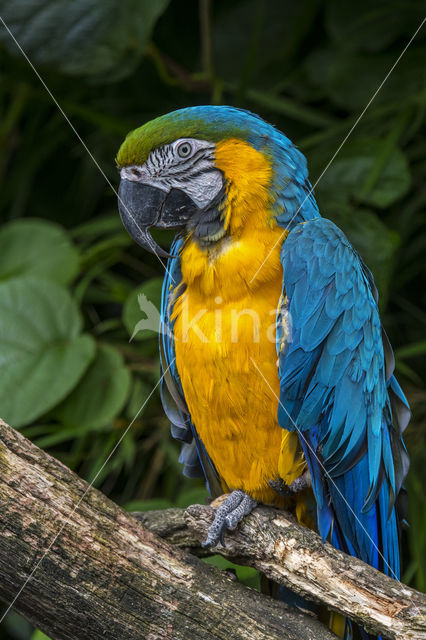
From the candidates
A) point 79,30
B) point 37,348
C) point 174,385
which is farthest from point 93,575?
point 79,30

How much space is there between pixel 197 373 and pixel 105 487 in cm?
80

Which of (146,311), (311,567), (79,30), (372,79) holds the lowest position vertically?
(311,567)

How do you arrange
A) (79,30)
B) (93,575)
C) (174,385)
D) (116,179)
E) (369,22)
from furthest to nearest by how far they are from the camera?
(116,179) < (369,22) < (79,30) < (174,385) < (93,575)

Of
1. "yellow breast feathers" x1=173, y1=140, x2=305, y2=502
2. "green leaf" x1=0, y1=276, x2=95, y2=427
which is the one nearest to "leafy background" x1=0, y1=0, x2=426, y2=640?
"green leaf" x1=0, y1=276, x2=95, y2=427

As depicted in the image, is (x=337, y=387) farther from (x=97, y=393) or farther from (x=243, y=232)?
(x=97, y=393)

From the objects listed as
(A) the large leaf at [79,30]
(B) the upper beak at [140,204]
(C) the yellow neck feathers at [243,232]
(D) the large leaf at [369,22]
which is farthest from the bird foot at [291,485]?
(D) the large leaf at [369,22]

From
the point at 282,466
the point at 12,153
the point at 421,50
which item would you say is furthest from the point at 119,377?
the point at 421,50

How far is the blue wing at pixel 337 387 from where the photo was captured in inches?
33.8

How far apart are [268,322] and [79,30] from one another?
90 cm

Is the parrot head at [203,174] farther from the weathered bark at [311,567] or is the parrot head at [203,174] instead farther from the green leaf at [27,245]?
the green leaf at [27,245]

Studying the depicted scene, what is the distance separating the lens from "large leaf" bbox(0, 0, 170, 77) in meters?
1.40

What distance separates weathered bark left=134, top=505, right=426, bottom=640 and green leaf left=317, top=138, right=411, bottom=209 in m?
0.78

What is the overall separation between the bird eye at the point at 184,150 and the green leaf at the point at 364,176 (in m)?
0.67

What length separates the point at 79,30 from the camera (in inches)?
56.1
